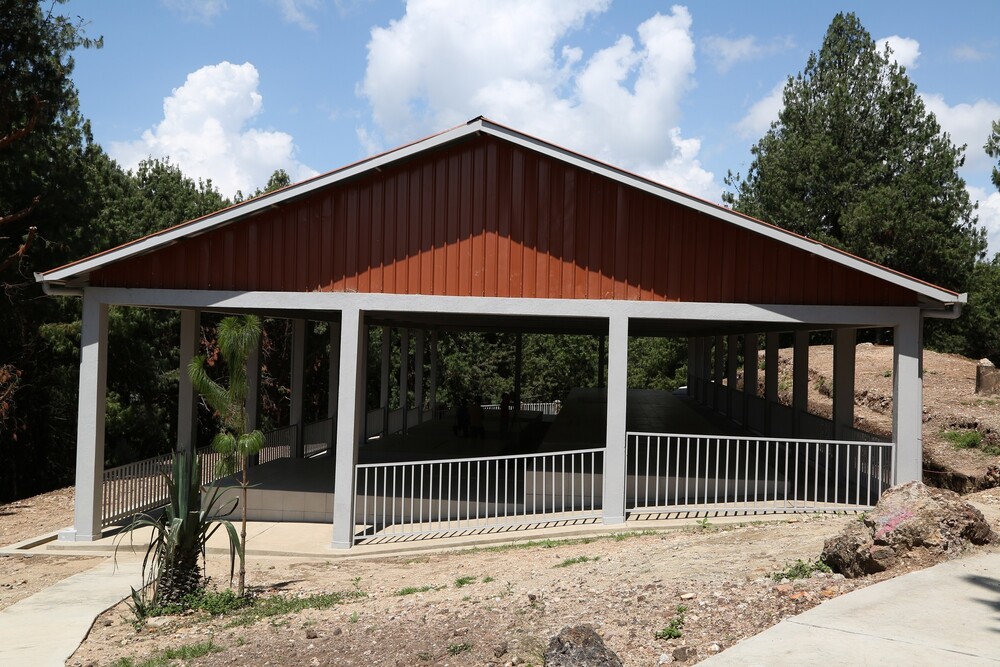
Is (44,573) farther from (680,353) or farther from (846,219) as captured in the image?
(680,353)

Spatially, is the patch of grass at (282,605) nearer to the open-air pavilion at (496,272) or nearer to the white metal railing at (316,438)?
the open-air pavilion at (496,272)

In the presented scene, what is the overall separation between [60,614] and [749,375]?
17.6 m

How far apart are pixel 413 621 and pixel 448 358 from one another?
133 ft

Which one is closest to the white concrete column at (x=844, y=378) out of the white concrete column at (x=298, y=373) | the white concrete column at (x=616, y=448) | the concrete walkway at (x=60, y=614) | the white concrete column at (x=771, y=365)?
the white concrete column at (x=771, y=365)

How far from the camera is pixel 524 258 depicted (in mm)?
12219

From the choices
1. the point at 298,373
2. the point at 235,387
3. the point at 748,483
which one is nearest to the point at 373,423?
the point at 298,373

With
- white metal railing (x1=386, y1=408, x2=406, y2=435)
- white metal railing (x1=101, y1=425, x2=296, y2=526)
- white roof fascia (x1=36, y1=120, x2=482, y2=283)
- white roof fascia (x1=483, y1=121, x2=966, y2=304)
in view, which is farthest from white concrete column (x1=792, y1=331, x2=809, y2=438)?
white metal railing (x1=101, y1=425, x2=296, y2=526)

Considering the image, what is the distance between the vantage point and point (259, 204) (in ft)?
39.2

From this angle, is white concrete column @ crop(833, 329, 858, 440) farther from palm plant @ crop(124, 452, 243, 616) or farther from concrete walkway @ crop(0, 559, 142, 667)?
concrete walkway @ crop(0, 559, 142, 667)

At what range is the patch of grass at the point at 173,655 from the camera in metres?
7.22

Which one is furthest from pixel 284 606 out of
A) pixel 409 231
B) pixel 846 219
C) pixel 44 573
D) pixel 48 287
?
pixel 846 219

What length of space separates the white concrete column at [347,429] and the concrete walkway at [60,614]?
2.72m

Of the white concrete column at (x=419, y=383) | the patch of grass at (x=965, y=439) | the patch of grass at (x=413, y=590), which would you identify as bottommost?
the patch of grass at (x=413, y=590)

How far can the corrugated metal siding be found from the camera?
39.9ft
